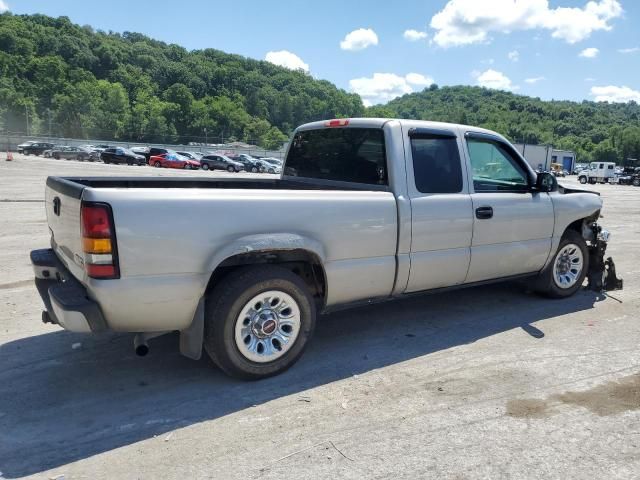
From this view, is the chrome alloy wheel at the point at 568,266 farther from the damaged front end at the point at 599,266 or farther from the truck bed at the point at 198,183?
the truck bed at the point at 198,183

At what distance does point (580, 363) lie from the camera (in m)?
4.33

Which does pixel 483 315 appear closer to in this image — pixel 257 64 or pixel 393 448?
pixel 393 448

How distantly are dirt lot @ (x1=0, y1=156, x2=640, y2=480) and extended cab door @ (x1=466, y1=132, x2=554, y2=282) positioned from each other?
621 millimetres

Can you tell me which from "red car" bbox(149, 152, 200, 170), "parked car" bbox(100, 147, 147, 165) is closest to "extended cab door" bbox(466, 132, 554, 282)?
"red car" bbox(149, 152, 200, 170)

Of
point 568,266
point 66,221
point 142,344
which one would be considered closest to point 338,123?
point 66,221

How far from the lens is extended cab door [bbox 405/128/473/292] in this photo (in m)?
4.51

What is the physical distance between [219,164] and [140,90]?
91.8 m

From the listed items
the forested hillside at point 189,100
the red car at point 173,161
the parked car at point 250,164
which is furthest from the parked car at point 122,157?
the forested hillside at point 189,100

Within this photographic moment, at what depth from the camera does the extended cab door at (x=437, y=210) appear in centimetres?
451

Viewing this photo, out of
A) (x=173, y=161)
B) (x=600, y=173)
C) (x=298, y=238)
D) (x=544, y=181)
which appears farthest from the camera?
(x=600, y=173)

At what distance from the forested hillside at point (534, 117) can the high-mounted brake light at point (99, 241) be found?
399ft

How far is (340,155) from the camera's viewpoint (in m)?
5.02

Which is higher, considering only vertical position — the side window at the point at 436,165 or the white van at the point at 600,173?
the white van at the point at 600,173

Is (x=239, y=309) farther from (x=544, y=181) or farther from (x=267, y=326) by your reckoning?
(x=544, y=181)
